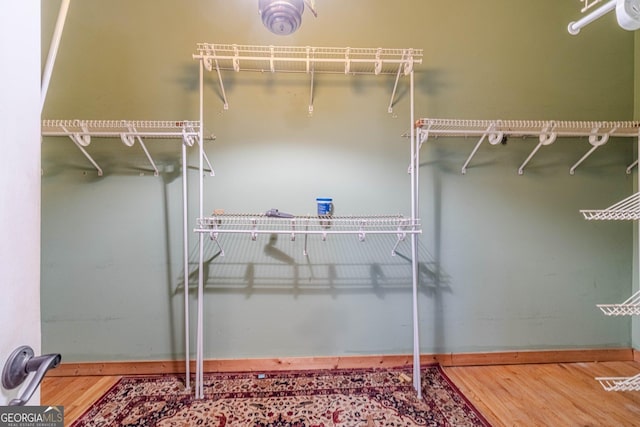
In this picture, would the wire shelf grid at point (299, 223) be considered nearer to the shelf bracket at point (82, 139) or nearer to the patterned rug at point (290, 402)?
the shelf bracket at point (82, 139)

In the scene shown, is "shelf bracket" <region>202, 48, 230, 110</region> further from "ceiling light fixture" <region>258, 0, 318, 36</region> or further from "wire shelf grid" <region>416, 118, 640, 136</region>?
"wire shelf grid" <region>416, 118, 640, 136</region>

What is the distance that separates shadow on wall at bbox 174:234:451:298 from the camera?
6.20 ft

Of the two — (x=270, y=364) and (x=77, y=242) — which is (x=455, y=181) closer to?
(x=270, y=364)

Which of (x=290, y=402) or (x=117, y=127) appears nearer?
(x=290, y=402)

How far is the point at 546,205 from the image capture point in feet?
6.53

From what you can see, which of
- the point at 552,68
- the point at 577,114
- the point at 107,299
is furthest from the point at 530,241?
the point at 107,299

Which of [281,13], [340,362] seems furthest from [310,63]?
[340,362]

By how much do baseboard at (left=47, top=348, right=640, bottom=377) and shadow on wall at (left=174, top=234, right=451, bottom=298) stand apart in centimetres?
47

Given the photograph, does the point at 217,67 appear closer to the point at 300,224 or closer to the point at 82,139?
the point at 82,139

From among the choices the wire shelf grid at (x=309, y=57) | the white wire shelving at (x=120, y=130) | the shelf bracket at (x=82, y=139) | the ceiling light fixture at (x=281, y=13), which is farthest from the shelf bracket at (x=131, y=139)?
the ceiling light fixture at (x=281, y=13)

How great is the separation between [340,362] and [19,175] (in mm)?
1924

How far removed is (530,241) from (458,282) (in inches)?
24.6

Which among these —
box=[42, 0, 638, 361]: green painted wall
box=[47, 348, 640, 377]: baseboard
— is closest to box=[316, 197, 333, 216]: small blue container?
box=[42, 0, 638, 361]: green painted wall

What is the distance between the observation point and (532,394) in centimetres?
165
